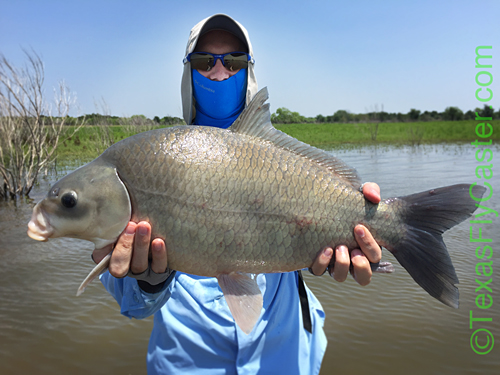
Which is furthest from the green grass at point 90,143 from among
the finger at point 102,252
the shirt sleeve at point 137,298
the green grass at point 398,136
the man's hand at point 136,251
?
the man's hand at point 136,251

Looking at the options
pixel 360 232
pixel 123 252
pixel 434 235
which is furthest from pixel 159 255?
pixel 434 235

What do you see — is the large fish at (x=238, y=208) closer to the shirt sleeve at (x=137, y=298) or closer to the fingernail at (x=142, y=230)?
the fingernail at (x=142, y=230)

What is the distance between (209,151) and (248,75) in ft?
4.01

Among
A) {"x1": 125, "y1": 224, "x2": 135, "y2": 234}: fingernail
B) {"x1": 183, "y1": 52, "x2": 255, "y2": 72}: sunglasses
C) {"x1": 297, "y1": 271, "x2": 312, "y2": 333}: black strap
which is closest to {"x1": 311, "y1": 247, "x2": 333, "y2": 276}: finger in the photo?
{"x1": 297, "y1": 271, "x2": 312, "y2": 333}: black strap

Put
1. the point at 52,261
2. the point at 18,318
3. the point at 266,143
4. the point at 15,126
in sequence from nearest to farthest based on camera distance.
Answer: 1. the point at 266,143
2. the point at 18,318
3. the point at 52,261
4. the point at 15,126

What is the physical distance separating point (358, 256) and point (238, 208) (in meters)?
0.64

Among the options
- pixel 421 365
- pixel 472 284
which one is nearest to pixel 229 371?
pixel 421 365

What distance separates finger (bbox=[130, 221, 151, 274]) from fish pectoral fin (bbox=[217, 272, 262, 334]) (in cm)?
36

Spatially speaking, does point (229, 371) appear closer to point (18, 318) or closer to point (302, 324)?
point (302, 324)

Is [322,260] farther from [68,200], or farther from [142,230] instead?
[68,200]

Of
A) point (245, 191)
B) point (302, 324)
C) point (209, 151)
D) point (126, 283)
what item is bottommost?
point (302, 324)

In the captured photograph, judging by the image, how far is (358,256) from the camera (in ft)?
5.79

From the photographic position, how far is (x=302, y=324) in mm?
2303

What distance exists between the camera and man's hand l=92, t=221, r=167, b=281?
1.61 metres
